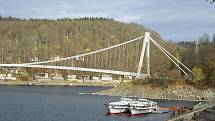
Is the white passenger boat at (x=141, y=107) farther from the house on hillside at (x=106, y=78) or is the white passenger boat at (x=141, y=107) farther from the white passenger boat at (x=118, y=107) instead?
the house on hillside at (x=106, y=78)

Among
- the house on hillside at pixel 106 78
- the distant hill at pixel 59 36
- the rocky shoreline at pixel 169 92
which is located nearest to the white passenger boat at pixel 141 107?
the rocky shoreline at pixel 169 92

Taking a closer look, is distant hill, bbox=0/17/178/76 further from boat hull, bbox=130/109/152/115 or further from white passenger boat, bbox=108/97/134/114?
white passenger boat, bbox=108/97/134/114

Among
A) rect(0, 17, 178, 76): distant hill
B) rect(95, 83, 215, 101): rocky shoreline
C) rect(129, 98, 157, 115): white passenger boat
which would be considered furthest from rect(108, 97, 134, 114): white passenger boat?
rect(0, 17, 178, 76): distant hill

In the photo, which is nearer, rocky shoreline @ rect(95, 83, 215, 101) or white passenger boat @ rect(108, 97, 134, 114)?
white passenger boat @ rect(108, 97, 134, 114)

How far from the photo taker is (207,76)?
5019 centimetres

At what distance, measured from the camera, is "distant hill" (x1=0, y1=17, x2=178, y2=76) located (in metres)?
93.6

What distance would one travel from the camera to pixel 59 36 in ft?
341

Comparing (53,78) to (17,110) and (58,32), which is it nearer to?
(58,32)

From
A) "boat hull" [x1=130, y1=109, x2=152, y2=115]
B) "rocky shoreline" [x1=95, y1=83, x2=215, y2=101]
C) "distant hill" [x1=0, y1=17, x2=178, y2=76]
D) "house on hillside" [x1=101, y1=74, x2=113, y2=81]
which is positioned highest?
"distant hill" [x1=0, y1=17, x2=178, y2=76]

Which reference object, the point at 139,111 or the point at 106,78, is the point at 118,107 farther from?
the point at 106,78

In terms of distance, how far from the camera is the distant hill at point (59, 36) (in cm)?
9362

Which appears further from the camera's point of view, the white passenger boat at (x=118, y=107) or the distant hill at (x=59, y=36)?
the distant hill at (x=59, y=36)

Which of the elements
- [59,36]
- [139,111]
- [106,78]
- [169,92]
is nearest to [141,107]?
[139,111]

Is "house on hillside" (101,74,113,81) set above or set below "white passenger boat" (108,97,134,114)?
above
